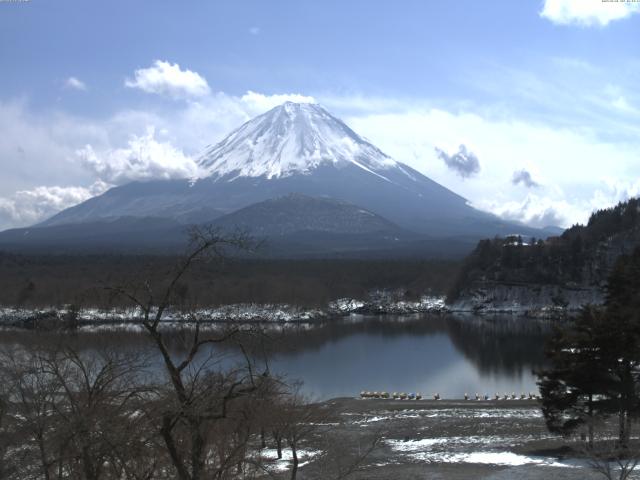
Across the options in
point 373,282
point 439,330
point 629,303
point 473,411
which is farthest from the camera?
point 373,282

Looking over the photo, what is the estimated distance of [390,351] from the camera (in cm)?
4747

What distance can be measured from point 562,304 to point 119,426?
80691 millimetres

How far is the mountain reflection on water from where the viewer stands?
32156 mm

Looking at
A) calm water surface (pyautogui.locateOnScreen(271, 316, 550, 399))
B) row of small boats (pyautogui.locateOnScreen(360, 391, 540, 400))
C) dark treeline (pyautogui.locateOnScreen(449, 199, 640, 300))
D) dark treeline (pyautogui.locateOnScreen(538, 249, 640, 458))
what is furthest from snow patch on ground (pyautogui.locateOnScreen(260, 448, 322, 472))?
dark treeline (pyautogui.locateOnScreen(449, 199, 640, 300))

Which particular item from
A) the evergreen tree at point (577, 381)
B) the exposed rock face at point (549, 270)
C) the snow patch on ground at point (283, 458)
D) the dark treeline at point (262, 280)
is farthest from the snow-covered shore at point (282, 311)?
the evergreen tree at point (577, 381)

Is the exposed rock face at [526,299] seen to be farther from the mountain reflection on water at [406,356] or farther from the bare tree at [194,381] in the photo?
the bare tree at [194,381]

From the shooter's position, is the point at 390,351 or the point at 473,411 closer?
the point at 473,411

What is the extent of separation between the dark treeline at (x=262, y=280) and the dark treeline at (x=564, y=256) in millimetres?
9879

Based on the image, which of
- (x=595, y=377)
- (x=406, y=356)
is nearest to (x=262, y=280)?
(x=406, y=356)

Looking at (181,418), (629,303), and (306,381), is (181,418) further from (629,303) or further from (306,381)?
(306,381)

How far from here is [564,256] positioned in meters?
87.0

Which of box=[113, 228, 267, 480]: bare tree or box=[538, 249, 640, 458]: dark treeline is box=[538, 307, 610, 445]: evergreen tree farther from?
box=[113, 228, 267, 480]: bare tree

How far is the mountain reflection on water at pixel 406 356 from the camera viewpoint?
105ft

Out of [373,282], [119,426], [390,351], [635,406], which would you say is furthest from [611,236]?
[119,426]
